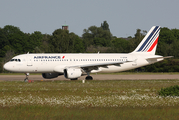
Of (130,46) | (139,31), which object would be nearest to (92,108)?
(130,46)

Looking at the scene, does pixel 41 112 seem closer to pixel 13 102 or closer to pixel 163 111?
pixel 13 102

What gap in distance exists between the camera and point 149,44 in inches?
1791

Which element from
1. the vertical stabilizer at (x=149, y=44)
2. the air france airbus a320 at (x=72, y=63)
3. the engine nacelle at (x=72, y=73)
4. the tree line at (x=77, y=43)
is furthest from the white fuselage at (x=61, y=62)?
the tree line at (x=77, y=43)

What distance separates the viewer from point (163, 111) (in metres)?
14.1

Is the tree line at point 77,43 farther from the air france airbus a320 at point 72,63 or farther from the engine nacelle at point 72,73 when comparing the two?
the engine nacelle at point 72,73

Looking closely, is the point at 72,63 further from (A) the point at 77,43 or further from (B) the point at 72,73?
(A) the point at 77,43

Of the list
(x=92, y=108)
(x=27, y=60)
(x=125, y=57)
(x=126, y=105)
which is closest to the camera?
(x=92, y=108)

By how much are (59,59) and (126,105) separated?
24.1 meters

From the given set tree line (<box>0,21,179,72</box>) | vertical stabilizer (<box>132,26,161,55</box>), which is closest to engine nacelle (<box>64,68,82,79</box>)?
vertical stabilizer (<box>132,26,161,55</box>)

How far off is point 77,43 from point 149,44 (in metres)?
105

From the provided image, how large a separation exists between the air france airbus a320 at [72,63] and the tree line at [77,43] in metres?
26.5

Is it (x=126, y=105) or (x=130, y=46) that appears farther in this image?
(x=130, y=46)

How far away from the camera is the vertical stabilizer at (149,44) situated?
1779 inches

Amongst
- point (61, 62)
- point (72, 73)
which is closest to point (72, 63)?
point (61, 62)
